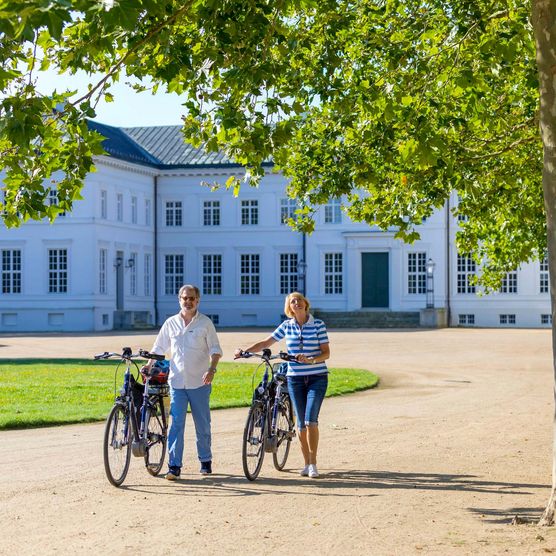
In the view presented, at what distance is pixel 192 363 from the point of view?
1220 cm

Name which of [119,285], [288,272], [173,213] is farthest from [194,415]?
[173,213]

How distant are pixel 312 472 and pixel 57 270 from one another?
49.2 m

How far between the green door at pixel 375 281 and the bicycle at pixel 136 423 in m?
50.6

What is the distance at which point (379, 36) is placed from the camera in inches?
656

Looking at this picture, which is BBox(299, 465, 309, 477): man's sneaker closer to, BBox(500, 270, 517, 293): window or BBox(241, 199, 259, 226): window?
BBox(500, 270, 517, 293): window

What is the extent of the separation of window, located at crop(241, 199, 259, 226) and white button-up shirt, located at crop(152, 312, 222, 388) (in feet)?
175

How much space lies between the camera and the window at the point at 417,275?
62.4 meters

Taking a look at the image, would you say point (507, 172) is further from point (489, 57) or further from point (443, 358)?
point (443, 358)

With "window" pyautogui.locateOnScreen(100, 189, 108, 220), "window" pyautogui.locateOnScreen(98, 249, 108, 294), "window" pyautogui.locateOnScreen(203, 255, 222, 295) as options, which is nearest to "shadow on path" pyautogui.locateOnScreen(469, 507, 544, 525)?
"window" pyautogui.locateOnScreen(98, 249, 108, 294)

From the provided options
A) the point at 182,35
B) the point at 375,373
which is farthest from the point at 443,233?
the point at 182,35

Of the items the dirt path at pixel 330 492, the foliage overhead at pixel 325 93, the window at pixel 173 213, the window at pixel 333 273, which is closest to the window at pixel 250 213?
the window at pixel 173 213

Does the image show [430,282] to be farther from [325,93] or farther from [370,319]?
[325,93]

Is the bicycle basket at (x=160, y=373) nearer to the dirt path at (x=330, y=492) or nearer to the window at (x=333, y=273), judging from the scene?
the dirt path at (x=330, y=492)

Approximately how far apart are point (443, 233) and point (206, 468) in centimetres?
5060
